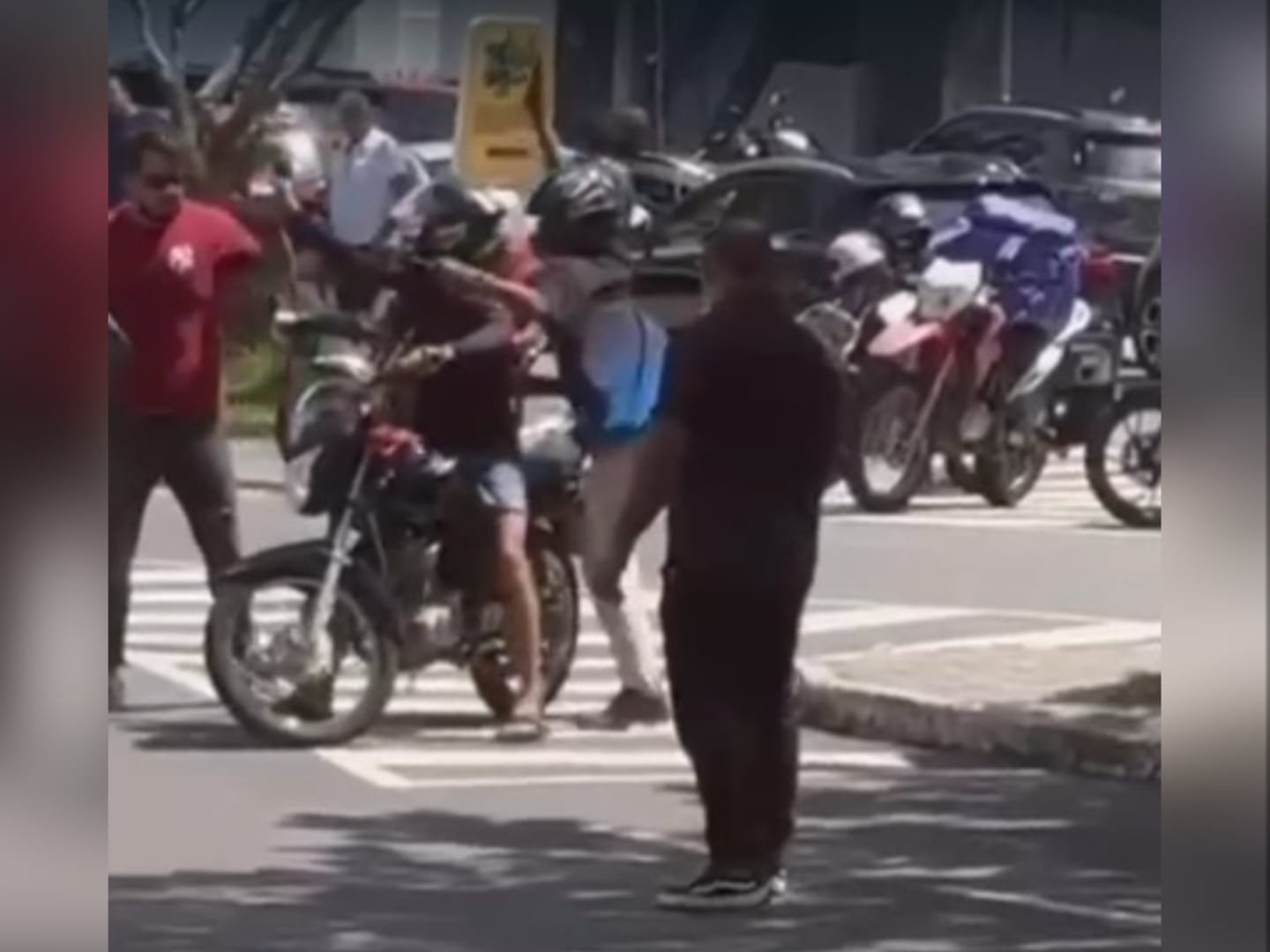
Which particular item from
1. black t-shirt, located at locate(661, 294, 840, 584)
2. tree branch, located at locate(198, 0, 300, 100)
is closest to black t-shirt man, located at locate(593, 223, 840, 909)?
black t-shirt, located at locate(661, 294, 840, 584)

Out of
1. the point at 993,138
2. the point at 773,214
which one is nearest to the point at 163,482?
the point at 773,214

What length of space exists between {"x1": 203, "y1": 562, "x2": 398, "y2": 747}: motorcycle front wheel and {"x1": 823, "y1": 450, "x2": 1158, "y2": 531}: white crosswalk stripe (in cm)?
65

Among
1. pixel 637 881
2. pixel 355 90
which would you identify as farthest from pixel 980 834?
pixel 355 90

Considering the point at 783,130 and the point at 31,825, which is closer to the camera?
the point at 31,825

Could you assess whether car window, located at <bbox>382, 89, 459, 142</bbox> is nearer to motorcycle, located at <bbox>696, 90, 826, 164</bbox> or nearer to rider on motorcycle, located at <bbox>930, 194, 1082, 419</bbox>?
motorcycle, located at <bbox>696, 90, 826, 164</bbox>

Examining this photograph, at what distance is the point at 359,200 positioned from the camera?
4.23 meters

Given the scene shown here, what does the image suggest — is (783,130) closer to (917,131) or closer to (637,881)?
(917,131)

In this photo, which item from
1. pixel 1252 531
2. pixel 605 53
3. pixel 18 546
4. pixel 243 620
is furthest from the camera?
pixel 243 620

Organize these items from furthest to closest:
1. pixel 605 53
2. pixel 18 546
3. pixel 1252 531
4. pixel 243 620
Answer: pixel 243 620 → pixel 605 53 → pixel 18 546 → pixel 1252 531

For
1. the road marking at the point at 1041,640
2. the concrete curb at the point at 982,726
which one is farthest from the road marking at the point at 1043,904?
the road marking at the point at 1041,640

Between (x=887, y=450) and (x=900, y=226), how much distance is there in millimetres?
251

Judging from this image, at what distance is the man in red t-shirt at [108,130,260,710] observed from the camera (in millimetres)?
3994

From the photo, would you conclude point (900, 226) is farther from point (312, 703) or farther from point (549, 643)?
point (312, 703)

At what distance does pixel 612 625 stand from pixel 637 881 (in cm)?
30
